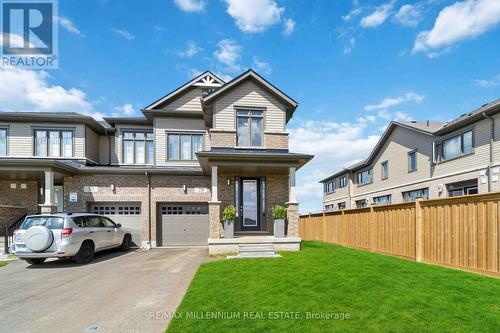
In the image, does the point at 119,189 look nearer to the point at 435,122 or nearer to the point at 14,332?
the point at 14,332

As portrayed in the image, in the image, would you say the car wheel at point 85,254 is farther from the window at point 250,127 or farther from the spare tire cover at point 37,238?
the window at point 250,127

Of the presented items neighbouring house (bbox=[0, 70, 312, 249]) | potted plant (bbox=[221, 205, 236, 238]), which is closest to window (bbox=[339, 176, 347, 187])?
neighbouring house (bbox=[0, 70, 312, 249])

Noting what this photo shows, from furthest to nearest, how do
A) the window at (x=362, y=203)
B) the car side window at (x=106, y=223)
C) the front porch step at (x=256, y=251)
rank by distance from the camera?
the window at (x=362, y=203) → the car side window at (x=106, y=223) → the front porch step at (x=256, y=251)

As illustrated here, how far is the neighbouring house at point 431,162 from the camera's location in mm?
13656

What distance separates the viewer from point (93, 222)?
10.5m

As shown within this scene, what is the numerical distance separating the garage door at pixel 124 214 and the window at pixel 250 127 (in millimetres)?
6317

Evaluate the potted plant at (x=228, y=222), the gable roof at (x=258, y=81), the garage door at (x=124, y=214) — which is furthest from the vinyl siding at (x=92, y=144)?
the potted plant at (x=228, y=222)

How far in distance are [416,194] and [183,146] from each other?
16.0m

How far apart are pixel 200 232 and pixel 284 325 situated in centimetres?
1036

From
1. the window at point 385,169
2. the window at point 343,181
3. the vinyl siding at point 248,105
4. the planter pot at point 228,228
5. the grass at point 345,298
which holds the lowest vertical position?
the grass at point 345,298

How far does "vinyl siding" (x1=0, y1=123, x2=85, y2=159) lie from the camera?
15.3 metres

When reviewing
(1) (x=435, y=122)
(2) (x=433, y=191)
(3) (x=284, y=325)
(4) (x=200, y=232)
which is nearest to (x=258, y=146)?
(4) (x=200, y=232)

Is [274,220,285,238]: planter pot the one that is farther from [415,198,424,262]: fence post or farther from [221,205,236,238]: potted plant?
[415,198,424,262]: fence post

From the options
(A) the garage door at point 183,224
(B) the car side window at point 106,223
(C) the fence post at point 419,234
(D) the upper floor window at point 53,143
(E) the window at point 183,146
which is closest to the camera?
(C) the fence post at point 419,234
